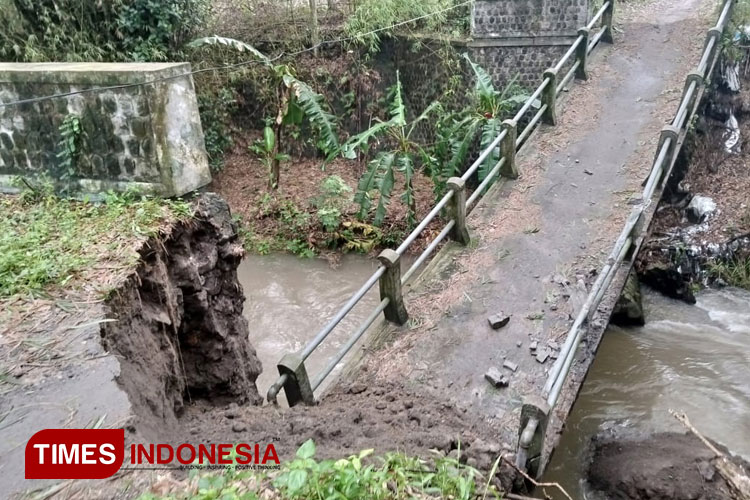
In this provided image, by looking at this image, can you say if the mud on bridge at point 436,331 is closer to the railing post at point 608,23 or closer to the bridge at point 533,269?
the bridge at point 533,269

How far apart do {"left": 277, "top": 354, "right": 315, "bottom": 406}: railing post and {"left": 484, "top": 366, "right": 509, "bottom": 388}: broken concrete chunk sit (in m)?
1.44

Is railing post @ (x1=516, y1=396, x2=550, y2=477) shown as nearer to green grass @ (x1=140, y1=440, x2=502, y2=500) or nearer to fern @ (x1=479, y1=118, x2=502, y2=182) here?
green grass @ (x1=140, y1=440, x2=502, y2=500)

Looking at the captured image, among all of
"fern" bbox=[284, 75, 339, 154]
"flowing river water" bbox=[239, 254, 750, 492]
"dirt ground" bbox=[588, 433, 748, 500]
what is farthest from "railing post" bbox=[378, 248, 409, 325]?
"fern" bbox=[284, 75, 339, 154]

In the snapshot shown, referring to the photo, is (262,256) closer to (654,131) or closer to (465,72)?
(465,72)

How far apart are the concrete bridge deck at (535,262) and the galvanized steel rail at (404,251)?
0.69 ft

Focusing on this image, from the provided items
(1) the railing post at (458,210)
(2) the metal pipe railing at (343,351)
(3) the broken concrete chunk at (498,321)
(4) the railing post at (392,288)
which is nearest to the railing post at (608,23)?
(1) the railing post at (458,210)

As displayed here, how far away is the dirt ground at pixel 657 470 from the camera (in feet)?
14.0

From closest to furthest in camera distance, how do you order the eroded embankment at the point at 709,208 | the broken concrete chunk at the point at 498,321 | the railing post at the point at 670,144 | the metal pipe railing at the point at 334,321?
1. the metal pipe railing at the point at 334,321
2. the broken concrete chunk at the point at 498,321
3. the railing post at the point at 670,144
4. the eroded embankment at the point at 709,208

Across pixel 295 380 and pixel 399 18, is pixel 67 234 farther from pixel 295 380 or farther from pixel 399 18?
pixel 399 18

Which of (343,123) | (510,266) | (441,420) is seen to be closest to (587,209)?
(510,266)

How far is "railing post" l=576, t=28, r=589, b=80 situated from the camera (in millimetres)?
9219

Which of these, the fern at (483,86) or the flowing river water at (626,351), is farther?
the fern at (483,86)

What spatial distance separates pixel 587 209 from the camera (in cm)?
662

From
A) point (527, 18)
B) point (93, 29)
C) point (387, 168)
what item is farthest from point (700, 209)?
point (93, 29)
